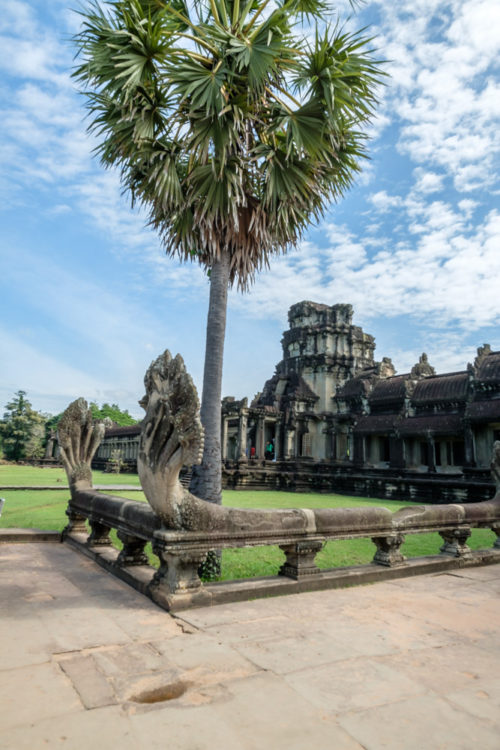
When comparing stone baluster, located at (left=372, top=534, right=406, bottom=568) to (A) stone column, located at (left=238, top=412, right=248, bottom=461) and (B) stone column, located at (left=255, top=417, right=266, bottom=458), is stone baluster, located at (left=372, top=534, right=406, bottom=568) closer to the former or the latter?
(A) stone column, located at (left=238, top=412, right=248, bottom=461)

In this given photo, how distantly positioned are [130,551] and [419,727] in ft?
12.7

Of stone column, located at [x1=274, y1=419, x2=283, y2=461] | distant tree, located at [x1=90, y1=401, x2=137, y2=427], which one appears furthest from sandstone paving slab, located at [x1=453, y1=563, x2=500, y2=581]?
distant tree, located at [x1=90, y1=401, x2=137, y2=427]

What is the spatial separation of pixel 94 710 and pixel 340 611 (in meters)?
2.67

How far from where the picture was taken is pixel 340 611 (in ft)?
15.0

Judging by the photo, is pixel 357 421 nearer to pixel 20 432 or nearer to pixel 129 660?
pixel 129 660

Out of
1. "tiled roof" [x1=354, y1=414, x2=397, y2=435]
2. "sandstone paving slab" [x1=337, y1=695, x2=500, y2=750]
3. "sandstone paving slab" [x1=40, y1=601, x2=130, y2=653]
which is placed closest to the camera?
"sandstone paving slab" [x1=337, y1=695, x2=500, y2=750]

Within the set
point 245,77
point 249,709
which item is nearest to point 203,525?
Result: point 249,709

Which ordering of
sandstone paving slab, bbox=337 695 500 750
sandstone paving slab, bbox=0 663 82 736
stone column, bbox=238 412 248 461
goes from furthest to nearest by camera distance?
stone column, bbox=238 412 248 461, sandstone paving slab, bbox=0 663 82 736, sandstone paving slab, bbox=337 695 500 750

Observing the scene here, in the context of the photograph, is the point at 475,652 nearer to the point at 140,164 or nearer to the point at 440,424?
the point at 140,164

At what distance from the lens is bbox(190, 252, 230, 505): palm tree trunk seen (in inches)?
256

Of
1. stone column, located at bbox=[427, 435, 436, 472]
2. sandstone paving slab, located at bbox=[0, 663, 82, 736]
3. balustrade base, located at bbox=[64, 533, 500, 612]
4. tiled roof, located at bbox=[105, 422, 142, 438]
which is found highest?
tiled roof, located at bbox=[105, 422, 142, 438]

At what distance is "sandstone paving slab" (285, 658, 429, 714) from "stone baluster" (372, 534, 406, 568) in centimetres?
302

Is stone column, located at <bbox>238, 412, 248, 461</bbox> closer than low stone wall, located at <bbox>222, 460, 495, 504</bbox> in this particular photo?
No

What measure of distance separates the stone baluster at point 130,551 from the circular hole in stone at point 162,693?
109 inches
